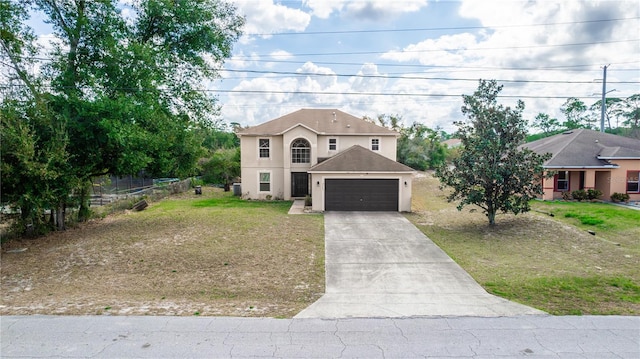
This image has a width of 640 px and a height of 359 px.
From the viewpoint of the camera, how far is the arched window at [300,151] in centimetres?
2300

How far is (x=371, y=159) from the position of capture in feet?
66.0

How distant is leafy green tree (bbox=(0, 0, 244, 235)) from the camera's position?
10977 millimetres

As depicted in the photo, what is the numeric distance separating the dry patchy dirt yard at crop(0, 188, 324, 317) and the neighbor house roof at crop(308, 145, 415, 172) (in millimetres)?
4256

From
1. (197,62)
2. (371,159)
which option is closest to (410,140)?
(371,159)

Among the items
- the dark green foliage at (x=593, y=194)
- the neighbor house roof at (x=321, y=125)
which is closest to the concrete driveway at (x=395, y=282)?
the neighbor house roof at (x=321, y=125)

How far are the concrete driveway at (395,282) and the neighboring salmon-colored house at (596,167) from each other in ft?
45.4

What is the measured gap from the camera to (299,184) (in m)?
23.5

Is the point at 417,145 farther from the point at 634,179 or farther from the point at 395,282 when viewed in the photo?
the point at 395,282

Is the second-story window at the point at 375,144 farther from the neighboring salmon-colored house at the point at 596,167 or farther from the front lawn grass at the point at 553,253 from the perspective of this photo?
the neighboring salmon-colored house at the point at 596,167

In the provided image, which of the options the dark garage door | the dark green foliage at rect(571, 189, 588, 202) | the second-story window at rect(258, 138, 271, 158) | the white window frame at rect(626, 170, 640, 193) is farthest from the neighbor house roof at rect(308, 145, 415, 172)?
the white window frame at rect(626, 170, 640, 193)

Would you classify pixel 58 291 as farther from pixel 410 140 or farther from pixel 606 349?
pixel 410 140

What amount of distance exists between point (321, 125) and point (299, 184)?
14.5 ft

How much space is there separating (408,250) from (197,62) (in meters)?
12.6

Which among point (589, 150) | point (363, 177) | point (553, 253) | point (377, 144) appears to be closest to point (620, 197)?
point (589, 150)
